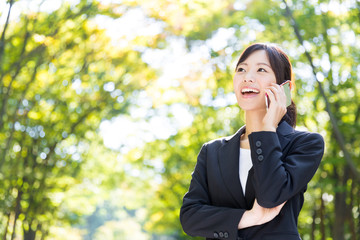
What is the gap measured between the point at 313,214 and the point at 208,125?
4494 mm

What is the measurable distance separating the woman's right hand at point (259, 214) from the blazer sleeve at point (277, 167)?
0.04 metres

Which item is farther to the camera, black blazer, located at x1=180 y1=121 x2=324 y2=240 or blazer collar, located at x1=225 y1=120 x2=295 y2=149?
blazer collar, located at x1=225 y1=120 x2=295 y2=149

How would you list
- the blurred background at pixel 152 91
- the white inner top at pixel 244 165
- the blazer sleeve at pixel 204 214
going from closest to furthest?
the blazer sleeve at pixel 204 214
the white inner top at pixel 244 165
the blurred background at pixel 152 91

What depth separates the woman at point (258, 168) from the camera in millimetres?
1730

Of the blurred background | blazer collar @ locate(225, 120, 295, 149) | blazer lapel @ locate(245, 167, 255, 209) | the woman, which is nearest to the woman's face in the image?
the woman

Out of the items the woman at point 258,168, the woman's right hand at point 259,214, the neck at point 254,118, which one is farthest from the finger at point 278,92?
the woman's right hand at point 259,214

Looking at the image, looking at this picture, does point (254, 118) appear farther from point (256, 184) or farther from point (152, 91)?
point (152, 91)

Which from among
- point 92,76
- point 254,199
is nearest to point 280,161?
point 254,199

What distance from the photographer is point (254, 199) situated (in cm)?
185

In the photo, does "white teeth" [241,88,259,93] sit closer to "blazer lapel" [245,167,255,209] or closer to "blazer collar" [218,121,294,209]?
"blazer collar" [218,121,294,209]

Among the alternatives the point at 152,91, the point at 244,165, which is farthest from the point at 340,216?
the point at 244,165

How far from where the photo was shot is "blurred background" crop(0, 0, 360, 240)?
876 centimetres

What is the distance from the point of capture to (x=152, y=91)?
1268 cm

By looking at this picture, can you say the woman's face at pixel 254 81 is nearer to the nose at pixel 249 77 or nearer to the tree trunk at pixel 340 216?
the nose at pixel 249 77
